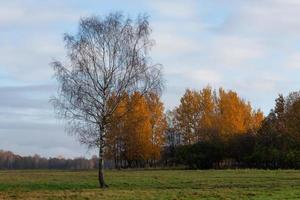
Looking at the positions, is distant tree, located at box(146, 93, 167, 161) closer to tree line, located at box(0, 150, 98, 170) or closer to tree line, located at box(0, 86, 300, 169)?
tree line, located at box(0, 86, 300, 169)

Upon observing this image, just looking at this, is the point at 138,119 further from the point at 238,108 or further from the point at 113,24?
the point at 238,108

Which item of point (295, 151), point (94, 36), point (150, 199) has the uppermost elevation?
point (94, 36)

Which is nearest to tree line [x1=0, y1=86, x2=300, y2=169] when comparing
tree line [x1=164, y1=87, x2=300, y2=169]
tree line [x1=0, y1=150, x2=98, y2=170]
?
tree line [x1=164, y1=87, x2=300, y2=169]

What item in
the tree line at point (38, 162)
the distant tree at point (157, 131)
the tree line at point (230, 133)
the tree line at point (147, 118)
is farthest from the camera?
the tree line at point (38, 162)

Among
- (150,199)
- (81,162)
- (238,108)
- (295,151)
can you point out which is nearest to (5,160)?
(81,162)

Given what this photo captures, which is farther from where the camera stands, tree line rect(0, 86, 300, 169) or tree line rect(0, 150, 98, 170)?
tree line rect(0, 150, 98, 170)

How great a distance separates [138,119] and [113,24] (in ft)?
27.5

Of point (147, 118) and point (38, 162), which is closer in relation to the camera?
point (147, 118)

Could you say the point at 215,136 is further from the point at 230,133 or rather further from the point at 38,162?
the point at 38,162

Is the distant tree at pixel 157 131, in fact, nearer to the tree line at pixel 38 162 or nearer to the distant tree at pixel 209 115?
the distant tree at pixel 209 115

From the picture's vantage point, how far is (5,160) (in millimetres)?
140625

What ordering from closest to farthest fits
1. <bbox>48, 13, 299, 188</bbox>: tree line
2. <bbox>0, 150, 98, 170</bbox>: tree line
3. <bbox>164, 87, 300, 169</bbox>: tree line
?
<bbox>48, 13, 299, 188</bbox>: tree line < <bbox>164, 87, 300, 169</bbox>: tree line < <bbox>0, 150, 98, 170</bbox>: tree line

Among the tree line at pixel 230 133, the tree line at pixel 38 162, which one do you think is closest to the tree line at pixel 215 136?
the tree line at pixel 230 133

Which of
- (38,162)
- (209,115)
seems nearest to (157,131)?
(209,115)
